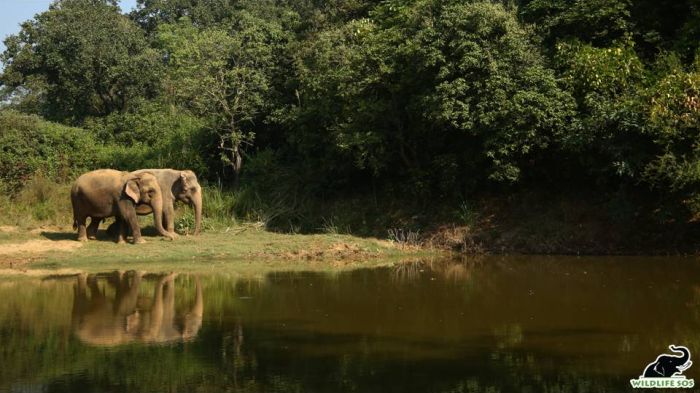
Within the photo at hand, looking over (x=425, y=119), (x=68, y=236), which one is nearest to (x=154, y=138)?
(x=68, y=236)

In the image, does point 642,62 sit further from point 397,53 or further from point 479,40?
point 397,53

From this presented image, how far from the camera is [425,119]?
23281 mm

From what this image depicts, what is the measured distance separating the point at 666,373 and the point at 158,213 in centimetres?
1500

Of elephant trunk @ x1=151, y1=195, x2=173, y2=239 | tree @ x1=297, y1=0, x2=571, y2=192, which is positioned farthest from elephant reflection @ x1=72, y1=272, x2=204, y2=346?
tree @ x1=297, y1=0, x2=571, y2=192

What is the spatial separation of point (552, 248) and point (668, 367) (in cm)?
1260

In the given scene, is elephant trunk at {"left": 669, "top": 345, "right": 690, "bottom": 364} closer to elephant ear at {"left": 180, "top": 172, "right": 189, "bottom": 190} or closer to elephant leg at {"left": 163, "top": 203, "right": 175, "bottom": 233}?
elephant leg at {"left": 163, "top": 203, "right": 175, "bottom": 233}

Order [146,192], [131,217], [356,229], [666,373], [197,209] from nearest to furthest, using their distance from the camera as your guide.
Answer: [666,373] < [131,217] < [146,192] < [197,209] < [356,229]

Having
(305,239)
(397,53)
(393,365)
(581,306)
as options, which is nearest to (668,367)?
(393,365)

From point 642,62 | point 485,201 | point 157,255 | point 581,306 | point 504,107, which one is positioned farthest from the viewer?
point 485,201

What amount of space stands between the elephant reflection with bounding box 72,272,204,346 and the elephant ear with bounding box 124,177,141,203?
4687mm

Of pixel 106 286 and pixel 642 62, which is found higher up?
pixel 642 62

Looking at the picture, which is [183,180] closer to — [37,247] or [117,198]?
[117,198]

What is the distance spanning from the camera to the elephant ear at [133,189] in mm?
20891

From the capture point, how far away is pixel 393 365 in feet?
31.4
